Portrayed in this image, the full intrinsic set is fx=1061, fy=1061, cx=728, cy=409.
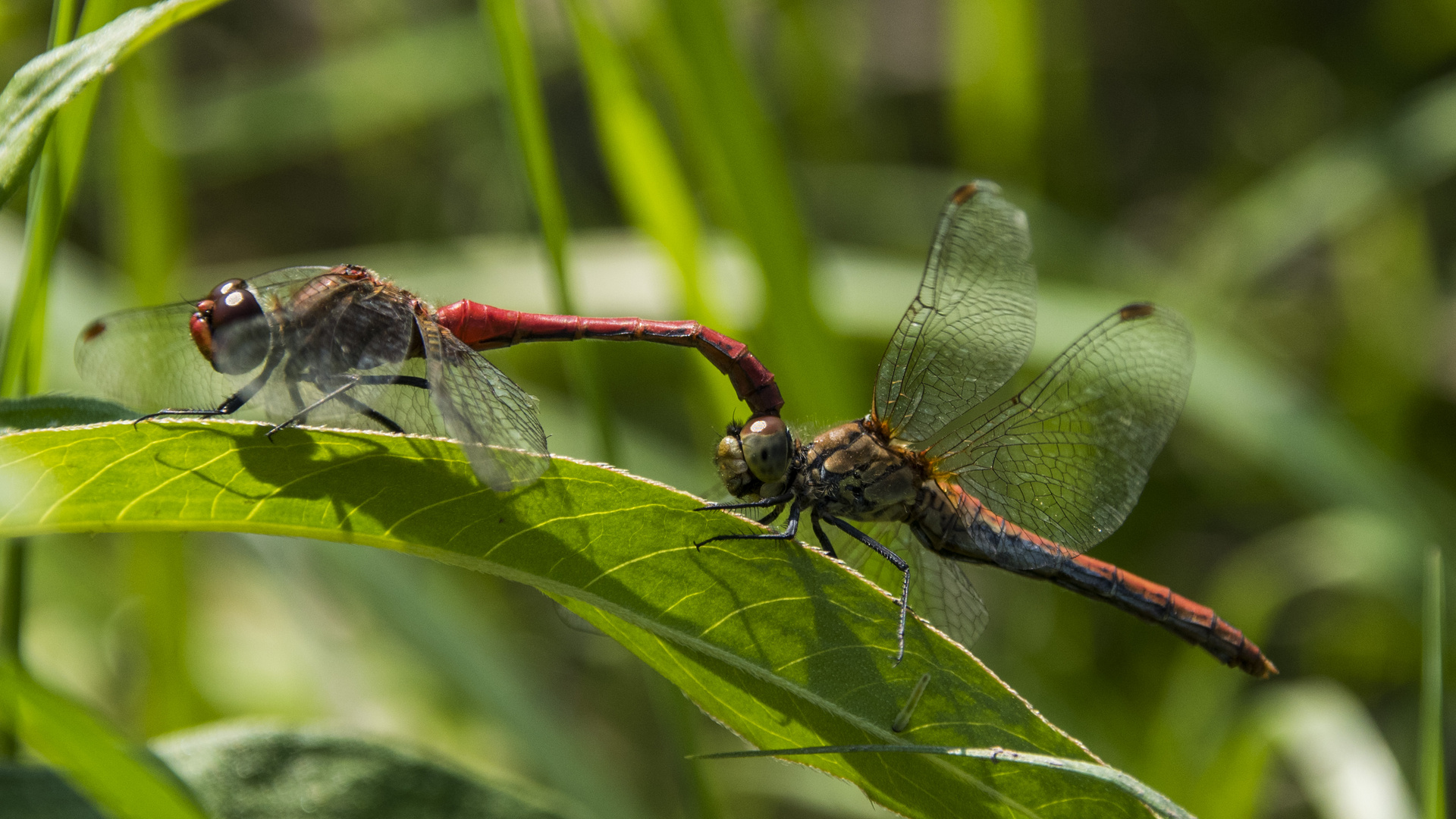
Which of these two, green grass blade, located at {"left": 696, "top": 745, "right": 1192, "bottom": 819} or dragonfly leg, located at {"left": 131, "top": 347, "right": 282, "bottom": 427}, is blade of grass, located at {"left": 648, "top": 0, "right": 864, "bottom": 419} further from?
green grass blade, located at {"left": 696, "top": 745, "right": 1192, "bottom": 819}

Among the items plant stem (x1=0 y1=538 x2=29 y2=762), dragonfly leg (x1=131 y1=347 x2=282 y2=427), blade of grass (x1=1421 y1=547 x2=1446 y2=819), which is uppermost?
dragonfly leg (x1=131 y1=347 x2=282 y2=427)

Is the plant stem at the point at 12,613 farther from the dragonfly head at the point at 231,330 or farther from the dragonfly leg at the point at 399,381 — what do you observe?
the dragonfly leg at the point at 399,381

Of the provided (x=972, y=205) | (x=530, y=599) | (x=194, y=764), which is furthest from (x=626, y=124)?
(x=530, y=599)

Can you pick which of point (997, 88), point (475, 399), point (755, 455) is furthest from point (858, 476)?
point (997, 88)

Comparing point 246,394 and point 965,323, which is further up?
point 246,394

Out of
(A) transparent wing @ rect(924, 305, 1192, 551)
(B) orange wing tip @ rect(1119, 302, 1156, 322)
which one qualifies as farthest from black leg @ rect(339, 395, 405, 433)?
(B) orange wing tip @ rect(1119, 302, 1156, 322)

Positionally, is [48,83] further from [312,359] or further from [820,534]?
[820,534]
